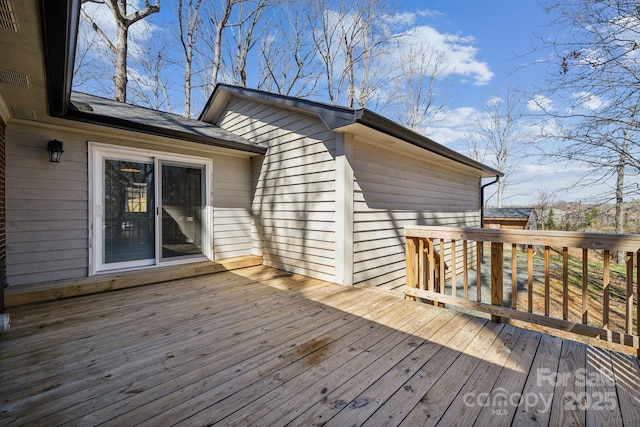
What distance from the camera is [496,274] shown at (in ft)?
8.79

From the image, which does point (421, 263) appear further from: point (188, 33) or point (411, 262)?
point (188, 33)

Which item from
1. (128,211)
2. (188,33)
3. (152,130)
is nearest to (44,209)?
(128,211)

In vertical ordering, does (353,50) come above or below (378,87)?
above

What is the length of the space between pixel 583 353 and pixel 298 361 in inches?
84.2

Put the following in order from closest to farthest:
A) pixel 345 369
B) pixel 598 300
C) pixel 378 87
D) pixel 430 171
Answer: pixel 345 369 → pixel 430 171 → pixel 598 300 → pixel 378 87

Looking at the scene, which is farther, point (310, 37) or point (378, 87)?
point (378, 87)

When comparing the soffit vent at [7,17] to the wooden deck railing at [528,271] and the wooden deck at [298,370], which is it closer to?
the wooden deck at [298,370]

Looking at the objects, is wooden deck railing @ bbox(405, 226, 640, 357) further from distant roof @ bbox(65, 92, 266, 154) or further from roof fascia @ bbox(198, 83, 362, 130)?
distant roof @ bbox(65, 92, 266, 154)

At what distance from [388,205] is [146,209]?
3867mm

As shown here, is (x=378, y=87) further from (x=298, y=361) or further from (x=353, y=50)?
(x=298, y=361)

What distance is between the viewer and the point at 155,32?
1082cm

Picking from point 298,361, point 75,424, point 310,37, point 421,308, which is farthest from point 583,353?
point 310,37

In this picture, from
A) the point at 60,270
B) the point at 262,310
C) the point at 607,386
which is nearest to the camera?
the point at 607,386

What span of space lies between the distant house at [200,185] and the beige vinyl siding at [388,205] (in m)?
0.03
